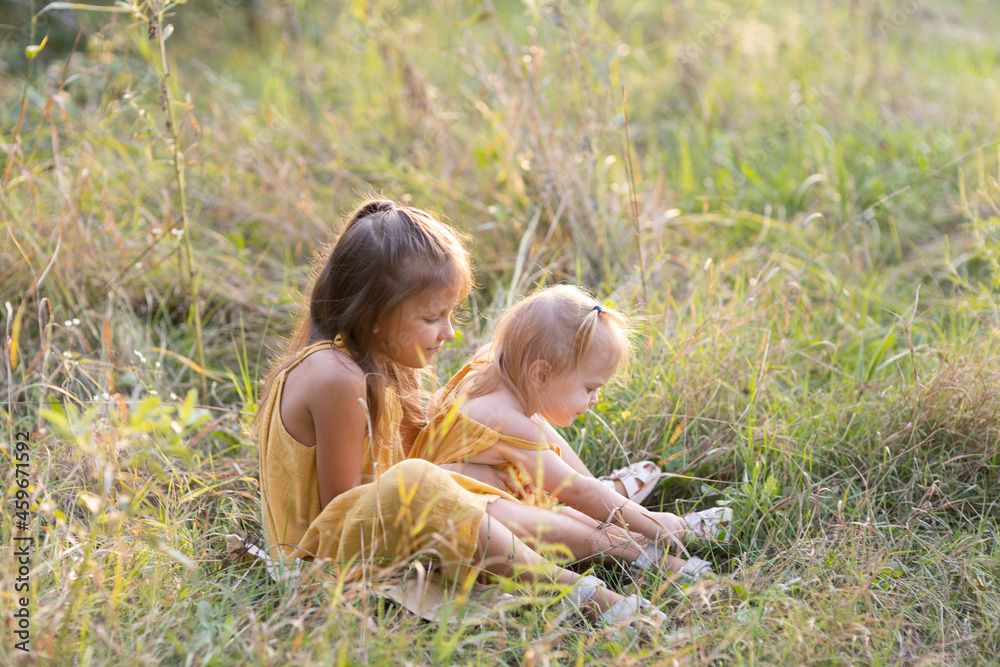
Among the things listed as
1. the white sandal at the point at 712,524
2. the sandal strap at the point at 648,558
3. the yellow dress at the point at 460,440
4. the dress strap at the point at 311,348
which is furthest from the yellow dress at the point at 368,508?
the white sandal at the point at 712,524

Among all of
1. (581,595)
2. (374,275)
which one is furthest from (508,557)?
(374,275)

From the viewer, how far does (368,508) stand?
1.59m

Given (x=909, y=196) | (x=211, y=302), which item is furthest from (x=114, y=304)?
(x=909, y=196)

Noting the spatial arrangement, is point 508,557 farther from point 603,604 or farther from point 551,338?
point 551,338

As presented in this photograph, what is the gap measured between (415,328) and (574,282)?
3.55 feet

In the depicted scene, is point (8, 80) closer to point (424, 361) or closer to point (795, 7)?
point (424, 361)

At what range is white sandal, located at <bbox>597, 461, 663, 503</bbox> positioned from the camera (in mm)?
2066

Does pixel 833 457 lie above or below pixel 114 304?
below

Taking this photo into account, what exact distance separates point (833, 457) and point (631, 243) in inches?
45.6

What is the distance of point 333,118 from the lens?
369 centimetres

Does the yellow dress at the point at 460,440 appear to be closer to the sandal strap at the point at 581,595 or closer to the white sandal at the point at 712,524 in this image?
the sandal strap at the point at 581,595

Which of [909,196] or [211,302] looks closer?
[211,302]

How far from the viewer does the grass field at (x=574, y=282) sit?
61.0 inches

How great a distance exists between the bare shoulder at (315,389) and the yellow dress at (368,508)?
2 centimetres
